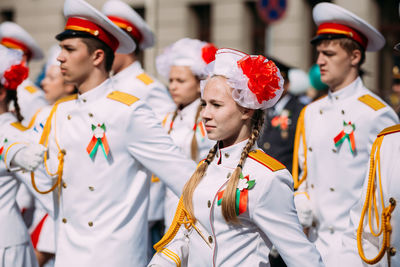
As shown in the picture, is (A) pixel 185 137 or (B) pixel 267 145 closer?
(A) pixel 185 137

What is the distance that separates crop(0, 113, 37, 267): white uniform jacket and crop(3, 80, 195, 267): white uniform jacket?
1.81 feet

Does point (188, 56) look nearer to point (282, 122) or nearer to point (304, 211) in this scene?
point (282, 122)

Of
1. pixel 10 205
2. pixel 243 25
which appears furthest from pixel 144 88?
pixel 243 25

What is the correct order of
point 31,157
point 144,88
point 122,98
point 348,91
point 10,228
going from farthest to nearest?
point 144,88
point 348,91
point 10,228
point 122,98
point 31,157

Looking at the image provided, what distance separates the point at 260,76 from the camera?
3.51 m

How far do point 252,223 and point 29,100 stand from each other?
17.2 feet

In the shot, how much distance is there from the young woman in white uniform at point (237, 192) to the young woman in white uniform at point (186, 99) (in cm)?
229

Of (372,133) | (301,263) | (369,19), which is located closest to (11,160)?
(301,263)

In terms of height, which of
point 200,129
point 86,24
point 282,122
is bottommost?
point 282,122

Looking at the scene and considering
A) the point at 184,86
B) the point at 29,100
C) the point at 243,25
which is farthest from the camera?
the point at 243,25

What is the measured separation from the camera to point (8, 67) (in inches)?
203

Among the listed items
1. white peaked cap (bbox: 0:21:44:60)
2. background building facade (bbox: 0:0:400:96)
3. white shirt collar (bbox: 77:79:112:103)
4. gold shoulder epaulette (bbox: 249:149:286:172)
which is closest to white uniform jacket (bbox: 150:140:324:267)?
gold shoulder epaulette (bbox: 249:149:286:172)

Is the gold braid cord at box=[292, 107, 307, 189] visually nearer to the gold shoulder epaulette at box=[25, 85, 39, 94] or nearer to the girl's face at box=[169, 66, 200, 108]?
the girl's face at box=[169, 66, 200, 108]

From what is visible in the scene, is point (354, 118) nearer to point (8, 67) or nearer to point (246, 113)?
point (246, 113)
